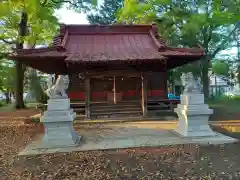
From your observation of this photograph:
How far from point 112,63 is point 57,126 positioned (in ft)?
16.9

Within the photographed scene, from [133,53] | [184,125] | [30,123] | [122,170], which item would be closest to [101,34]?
[133,53]

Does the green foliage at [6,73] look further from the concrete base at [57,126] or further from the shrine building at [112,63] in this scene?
the concrete base at [57,126]

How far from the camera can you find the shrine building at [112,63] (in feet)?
37.3

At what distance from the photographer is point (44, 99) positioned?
23.0 meters

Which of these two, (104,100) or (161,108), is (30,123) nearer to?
(104,100)

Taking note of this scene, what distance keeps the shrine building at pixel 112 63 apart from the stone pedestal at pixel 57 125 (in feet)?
13.7

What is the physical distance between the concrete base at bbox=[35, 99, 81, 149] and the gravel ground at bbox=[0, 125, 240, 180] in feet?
2.46

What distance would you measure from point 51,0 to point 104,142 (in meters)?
12.4

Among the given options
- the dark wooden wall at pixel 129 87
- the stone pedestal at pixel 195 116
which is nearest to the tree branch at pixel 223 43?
the dark wooden wall at pixel 129 87

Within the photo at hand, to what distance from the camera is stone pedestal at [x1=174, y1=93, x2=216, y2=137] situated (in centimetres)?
718

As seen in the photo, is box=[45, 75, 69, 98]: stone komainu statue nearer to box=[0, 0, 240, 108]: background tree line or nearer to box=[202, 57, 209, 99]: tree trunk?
box=[0, 0, 240, 108]: background tree line

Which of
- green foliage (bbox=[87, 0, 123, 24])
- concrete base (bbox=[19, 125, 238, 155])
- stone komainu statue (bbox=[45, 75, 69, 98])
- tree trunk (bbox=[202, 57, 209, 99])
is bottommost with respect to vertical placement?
concrete base (bbox=[19, 125, 238, 155])

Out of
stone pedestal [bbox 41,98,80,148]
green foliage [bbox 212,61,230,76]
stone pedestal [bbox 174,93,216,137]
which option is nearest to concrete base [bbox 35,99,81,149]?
stone pedestal [bbox 41,98,80,148]

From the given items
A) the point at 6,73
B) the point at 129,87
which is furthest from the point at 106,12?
the point at 129,87
